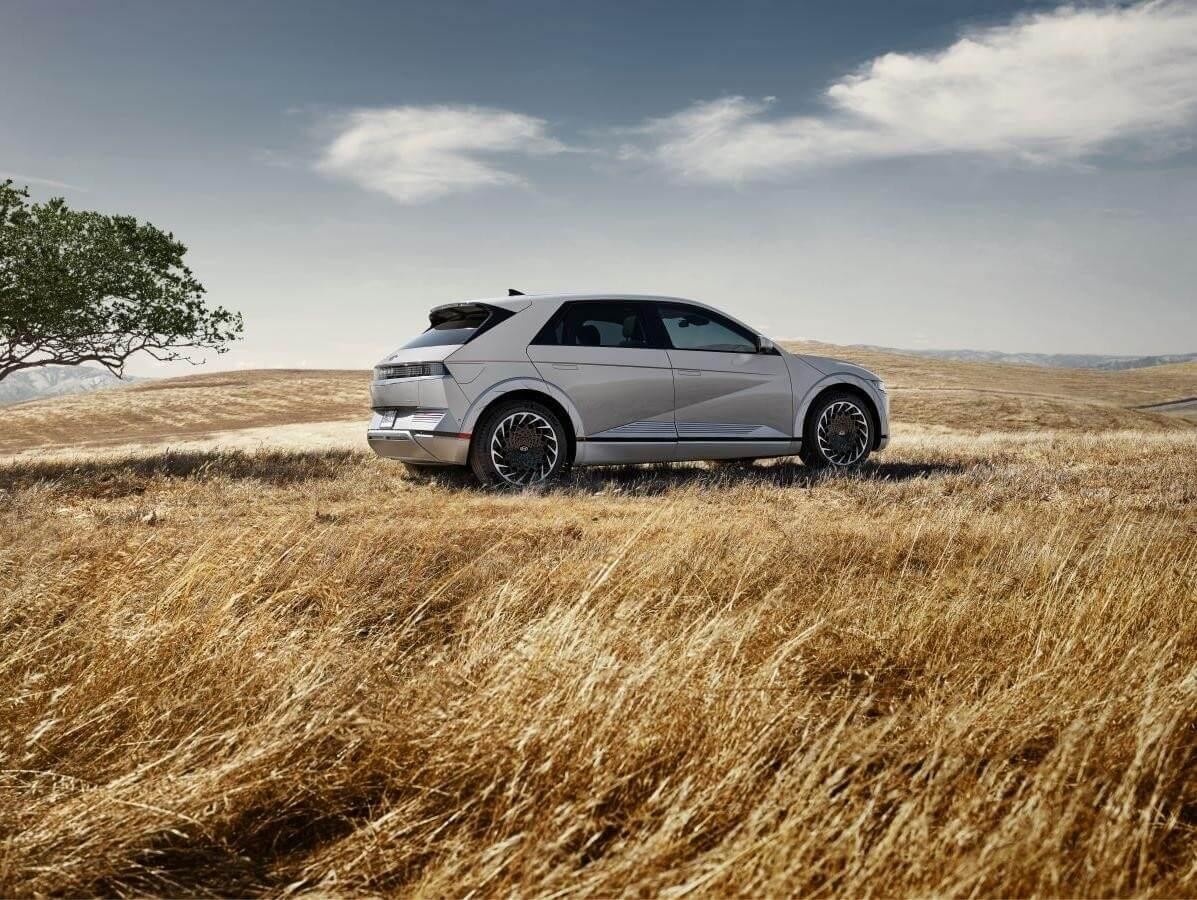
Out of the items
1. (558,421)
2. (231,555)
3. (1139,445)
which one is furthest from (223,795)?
(1139,445)

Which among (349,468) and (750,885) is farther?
(349,468)

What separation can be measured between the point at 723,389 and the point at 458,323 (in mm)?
2740

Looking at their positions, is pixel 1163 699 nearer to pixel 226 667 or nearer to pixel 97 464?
pixel 226 667

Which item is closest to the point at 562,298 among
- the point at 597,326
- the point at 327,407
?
the point at 597,326

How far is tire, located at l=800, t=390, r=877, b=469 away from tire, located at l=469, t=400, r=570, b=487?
283 cm

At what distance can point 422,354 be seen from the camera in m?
8.38

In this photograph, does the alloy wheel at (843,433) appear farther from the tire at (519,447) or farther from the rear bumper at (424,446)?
the rear bumper at (424,446)

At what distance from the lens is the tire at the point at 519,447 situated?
323 inches

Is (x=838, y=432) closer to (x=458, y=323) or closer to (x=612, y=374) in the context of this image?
(x=612, y=374)

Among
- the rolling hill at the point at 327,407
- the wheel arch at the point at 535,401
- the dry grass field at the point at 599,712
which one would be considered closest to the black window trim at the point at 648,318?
the wheel arch at the point at 535,401

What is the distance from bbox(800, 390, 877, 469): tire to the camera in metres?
9.67

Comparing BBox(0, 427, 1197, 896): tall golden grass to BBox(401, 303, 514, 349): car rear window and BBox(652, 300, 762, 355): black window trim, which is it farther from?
BBox(652, 300, 762, 355): black window trim

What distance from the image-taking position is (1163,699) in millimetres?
2645

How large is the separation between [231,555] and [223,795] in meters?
2.26
